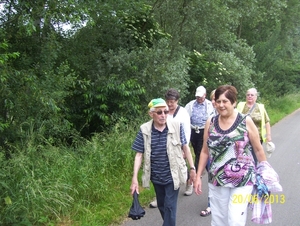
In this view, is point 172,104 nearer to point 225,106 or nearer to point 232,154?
point 225,106

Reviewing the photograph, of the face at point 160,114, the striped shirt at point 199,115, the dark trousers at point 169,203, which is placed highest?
the face at point 160,114

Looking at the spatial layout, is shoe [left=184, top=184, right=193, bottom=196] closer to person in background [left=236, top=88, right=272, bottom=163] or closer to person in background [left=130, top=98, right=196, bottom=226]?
person in background [left=236, top=88, right=272, bottom=163]

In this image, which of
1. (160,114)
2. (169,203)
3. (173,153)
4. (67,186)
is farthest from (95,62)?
(169,203)

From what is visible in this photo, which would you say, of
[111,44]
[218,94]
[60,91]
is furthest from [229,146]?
[111,44]

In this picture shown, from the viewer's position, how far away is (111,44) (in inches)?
372

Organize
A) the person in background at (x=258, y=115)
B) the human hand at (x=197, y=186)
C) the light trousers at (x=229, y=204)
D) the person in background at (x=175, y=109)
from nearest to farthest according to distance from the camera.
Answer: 1. the light trousers at (x=229, y=204)
2. the human hand at (x=197, y=186)
3. the person in background at (x=175, y=109)
4. the person in background at (x=258, y=115)

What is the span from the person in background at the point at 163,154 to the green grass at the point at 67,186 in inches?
44.7

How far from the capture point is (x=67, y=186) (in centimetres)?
471

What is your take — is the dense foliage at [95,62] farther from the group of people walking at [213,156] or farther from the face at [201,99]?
the face at [201,99]

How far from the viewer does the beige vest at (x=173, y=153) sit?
362 centimetres

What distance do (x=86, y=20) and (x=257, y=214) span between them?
5435mm

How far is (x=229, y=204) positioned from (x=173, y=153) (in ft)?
2.48

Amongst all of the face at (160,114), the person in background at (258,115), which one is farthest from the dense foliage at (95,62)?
the person in background at (258,115)
